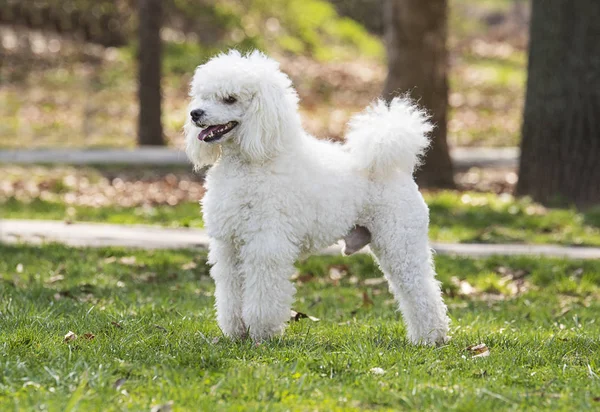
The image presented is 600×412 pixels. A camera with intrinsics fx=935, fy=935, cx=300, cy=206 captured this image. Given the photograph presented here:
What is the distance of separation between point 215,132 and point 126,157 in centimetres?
1039

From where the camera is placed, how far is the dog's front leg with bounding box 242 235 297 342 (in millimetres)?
5320

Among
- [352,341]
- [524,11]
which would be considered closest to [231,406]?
[352,341]

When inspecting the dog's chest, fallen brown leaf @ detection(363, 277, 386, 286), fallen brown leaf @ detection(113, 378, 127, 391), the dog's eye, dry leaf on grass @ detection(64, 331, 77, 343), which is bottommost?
fallen brown leaf @ detection(363, 277, 386, 286)

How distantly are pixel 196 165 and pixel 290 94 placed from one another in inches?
28.9

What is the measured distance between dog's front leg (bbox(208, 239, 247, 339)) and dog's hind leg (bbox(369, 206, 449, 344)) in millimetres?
869

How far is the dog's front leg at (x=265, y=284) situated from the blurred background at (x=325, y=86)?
105 inches

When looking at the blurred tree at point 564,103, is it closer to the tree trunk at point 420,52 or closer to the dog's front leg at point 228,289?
the tree trunk at point 420,52

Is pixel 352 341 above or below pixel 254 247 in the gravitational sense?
below

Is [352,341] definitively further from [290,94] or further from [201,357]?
[290,94]

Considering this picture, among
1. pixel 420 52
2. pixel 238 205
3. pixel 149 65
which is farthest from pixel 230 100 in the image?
pixel 149 65

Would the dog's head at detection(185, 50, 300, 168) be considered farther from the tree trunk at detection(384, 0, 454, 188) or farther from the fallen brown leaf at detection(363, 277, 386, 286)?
the tree trunk at detection(384, 0, 454, 188)

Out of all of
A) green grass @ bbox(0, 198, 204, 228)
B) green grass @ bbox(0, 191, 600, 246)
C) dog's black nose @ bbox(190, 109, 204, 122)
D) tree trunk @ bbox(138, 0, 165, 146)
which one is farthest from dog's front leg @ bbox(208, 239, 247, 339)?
tree trunk @ bbox(138, 0, 165, 146)

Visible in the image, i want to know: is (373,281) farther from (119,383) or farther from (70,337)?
(119,383)

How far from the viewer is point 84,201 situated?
12.1 metres
